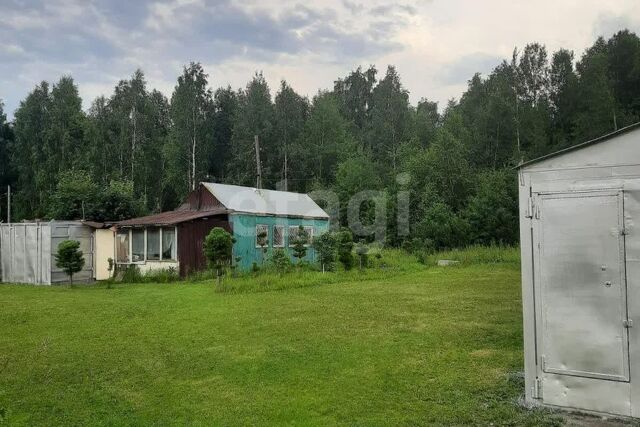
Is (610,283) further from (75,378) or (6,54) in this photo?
(6,54)

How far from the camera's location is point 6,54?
2472cm

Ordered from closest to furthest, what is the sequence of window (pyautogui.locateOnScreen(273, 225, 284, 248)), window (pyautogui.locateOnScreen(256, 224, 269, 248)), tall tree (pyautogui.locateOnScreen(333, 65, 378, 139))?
window (pyautogui.locateOnScreen(256, 224, 269, 248)) < window (pyautogui.locateOnScreen(273, 225, 284, 248)) < tall tree (pyautogui.locateOnScreen(333, 65, 378, 139))

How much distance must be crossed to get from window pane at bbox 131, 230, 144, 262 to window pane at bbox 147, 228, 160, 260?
340mm

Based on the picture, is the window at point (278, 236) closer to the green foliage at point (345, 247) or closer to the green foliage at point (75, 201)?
the green foliage at point (345, 247)

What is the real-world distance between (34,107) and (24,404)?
45021 mm

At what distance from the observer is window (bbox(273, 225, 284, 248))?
73.3 feet

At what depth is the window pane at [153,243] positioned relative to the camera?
19000 millimetres

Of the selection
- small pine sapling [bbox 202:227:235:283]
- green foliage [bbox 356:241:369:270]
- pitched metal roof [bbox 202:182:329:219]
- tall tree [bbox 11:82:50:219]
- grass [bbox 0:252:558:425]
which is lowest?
grass [bbox 0:252:558:425]

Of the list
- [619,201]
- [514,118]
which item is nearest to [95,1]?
[619,201]

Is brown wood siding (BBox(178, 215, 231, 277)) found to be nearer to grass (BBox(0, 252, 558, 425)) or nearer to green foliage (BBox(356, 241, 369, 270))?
grass (BBox(0, 252, 558, 425))

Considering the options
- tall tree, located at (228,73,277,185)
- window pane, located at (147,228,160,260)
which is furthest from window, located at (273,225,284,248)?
tall tree, located at (228,73,277,185)

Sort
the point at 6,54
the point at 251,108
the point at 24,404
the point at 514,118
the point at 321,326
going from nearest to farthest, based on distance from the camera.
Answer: the point at 24,404, the point at 321,326, the point at 6,54, the point at 514,118, the point at 251,108

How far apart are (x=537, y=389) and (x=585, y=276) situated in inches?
45.3

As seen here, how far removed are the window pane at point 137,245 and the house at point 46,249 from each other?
1143mm
